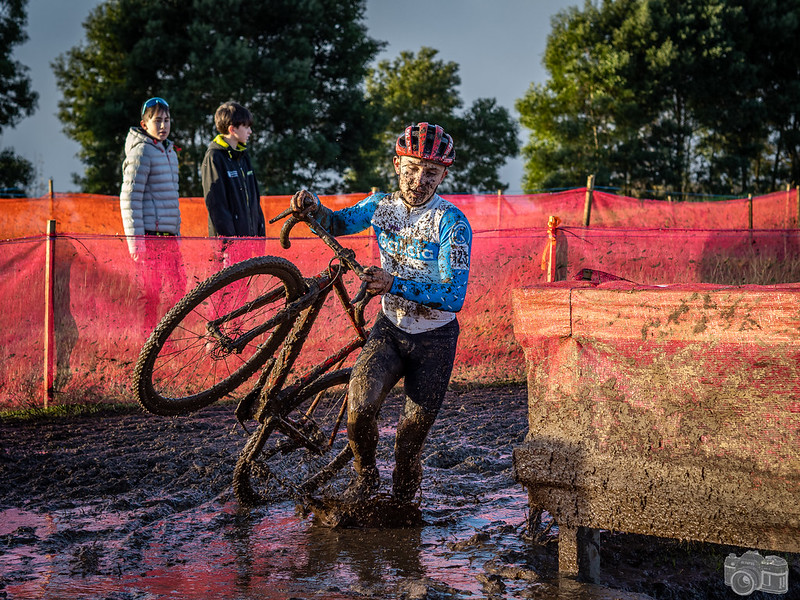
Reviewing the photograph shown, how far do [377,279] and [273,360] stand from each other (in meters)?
0.96

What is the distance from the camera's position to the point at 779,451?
3.39 meters

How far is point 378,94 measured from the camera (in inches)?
1869

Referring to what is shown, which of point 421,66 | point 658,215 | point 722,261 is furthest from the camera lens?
point 421,66

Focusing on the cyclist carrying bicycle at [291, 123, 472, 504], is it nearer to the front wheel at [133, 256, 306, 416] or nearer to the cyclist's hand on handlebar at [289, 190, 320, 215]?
the cyclist's hand on handlebar at [289, 190, 320, 215]

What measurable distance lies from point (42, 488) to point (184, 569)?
2.02 meters

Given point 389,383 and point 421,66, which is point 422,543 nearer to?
point 389,383

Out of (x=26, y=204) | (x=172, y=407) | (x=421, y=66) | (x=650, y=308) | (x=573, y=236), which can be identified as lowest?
(x=172, y=407)

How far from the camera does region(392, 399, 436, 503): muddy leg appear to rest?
4.70 metres

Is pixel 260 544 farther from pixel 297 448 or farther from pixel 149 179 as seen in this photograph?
pixel 149 179

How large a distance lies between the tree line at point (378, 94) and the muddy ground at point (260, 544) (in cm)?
2830

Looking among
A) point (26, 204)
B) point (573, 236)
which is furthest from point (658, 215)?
point (26, 204)

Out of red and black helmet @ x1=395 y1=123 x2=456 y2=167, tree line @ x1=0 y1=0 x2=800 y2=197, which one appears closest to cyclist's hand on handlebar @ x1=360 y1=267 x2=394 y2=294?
red and black helmet @ x1=395 y1=123 x2=456 y2=167

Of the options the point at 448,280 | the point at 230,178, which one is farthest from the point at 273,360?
the point at 230,178
